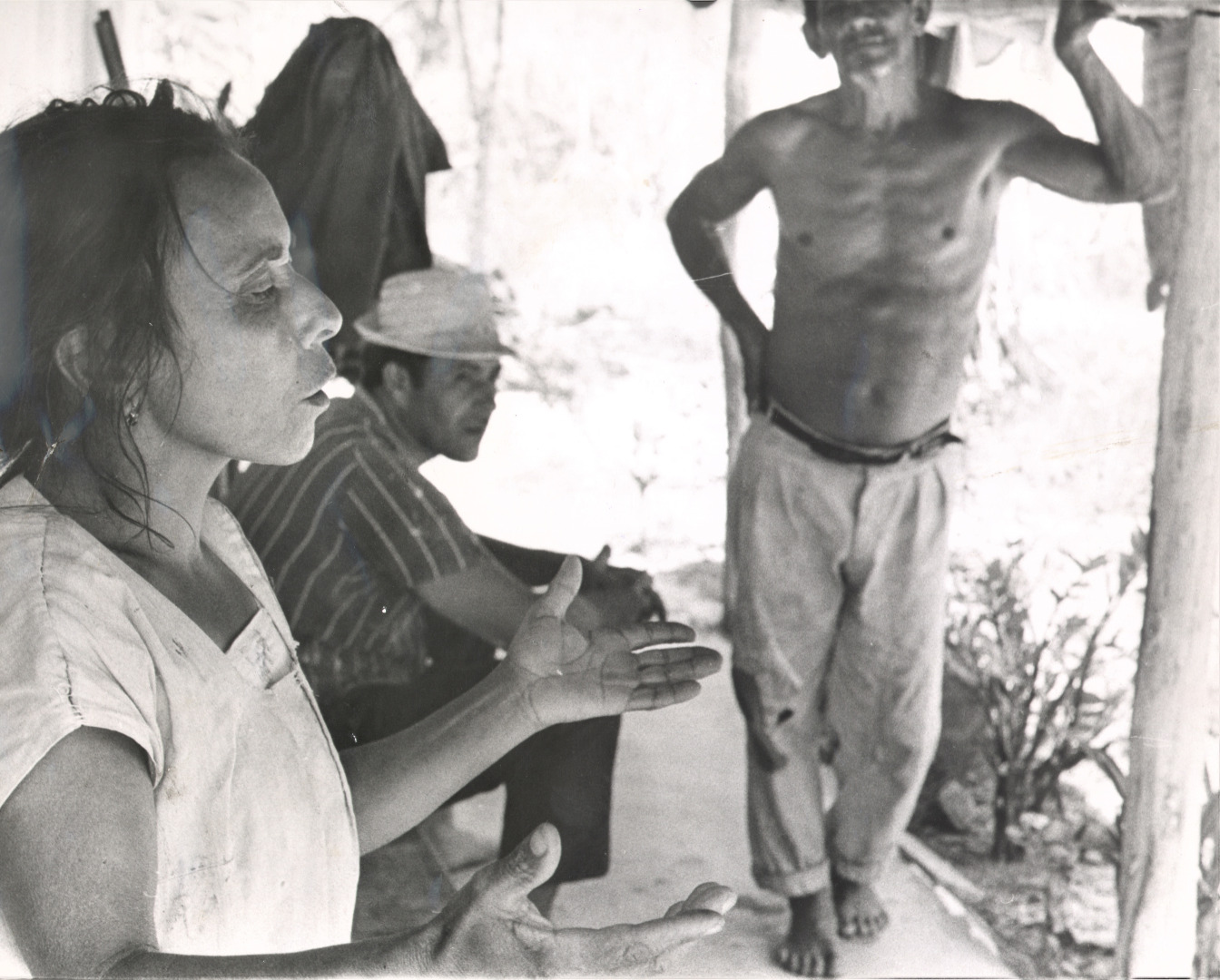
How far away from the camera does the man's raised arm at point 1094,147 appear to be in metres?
1.98

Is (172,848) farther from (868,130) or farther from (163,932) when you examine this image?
(868,130)

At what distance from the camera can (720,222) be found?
6.57 feet

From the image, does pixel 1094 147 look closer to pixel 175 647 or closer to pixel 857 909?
pixel 857 909

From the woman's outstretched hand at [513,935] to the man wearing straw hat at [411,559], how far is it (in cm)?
A: 65

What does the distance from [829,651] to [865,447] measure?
318mm

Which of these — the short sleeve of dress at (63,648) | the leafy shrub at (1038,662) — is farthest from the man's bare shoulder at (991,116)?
the short sleeve of dress at (63,648)

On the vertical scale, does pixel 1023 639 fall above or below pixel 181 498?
below

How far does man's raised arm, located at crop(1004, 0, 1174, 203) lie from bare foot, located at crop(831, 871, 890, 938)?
1102 mm

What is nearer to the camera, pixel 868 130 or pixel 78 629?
pixel 78 629

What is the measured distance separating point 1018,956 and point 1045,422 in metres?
0.82

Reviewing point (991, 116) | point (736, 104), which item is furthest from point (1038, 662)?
point (736, 104)

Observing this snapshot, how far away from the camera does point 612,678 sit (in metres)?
1.96

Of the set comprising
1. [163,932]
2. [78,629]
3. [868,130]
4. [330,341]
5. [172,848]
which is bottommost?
[163,932]

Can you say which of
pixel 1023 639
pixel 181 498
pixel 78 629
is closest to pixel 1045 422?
pixel 1023 639
